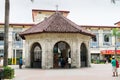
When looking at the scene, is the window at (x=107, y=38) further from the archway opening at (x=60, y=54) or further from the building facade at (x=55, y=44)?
the building facade at (x=55, y=44)

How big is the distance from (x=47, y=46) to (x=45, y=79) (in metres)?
14.0

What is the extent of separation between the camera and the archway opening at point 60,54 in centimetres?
3521

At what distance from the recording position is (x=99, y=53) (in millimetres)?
63656

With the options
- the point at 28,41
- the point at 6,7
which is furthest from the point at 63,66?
the point at 6,7

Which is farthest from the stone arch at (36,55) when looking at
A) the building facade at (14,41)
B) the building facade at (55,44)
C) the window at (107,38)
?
the window at (107,38)

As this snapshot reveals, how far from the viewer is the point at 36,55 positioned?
3731cm

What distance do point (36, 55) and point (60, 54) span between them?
3.59m

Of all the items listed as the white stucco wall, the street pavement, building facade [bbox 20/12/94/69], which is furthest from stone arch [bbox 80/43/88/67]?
the street pavement

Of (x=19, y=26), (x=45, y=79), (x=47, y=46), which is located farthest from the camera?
(x=19, y=26)

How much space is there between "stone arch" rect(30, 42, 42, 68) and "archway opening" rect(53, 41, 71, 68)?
1.96 meters

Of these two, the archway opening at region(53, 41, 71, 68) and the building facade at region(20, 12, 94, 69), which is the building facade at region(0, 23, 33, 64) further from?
the building facade at region(20, 12, 94, 69)

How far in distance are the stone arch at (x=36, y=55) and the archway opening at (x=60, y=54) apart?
1.96m

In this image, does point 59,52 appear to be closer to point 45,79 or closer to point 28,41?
point 28,41

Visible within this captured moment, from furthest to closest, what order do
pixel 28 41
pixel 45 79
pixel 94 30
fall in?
1. pixel 94 30
2. pixel 28 41
3. pixel 45 79
